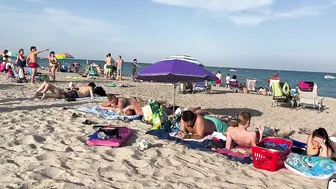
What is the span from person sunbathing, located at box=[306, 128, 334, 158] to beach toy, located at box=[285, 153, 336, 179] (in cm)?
19

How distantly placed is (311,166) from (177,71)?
306cm

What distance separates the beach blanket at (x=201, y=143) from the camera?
4.69m

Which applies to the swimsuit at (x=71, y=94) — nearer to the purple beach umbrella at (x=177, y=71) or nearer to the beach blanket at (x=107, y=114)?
the beach blanket at (x=107, y=114)

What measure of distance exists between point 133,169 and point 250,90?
593 inches

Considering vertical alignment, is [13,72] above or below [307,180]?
above

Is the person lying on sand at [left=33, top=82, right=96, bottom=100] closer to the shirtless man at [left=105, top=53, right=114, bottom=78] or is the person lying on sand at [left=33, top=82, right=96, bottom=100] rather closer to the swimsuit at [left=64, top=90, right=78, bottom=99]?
the swimsuit at [left=64, top=90, right=78, bottom=99]

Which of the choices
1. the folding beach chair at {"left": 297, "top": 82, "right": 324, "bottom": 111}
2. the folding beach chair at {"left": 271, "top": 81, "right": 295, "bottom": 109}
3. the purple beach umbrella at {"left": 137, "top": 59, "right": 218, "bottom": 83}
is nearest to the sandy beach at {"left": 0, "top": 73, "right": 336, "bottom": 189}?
the purple beach umbrella at {"left": 137, "top": 59, "right": 218, "bottom": 83}

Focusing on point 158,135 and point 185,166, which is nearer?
point 185,166

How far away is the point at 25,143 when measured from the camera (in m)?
4.70

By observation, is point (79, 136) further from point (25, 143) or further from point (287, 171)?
point (287, 171)

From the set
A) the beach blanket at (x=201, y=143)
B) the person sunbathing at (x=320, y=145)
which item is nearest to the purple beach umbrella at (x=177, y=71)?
the beach blanket at (x=201, y=143)

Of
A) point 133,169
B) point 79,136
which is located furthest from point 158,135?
point 133,169

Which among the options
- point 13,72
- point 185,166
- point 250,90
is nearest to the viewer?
point 185,166

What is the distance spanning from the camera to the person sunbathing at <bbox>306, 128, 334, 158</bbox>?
177 inches
